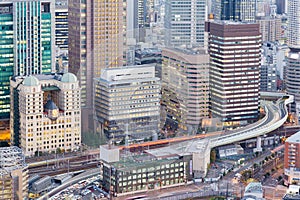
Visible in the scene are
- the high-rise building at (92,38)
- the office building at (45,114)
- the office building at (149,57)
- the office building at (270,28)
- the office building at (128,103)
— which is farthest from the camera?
the office building at (270,28)

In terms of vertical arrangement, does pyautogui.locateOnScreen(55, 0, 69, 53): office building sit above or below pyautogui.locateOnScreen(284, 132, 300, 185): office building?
above

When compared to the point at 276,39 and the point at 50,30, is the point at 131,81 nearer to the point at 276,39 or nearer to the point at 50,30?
the point at 50,30

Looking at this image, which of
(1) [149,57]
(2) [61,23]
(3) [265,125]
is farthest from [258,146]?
(2) [61,23]

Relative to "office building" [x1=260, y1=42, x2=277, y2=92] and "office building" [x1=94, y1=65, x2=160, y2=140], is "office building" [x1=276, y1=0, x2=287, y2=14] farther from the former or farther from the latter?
"office building" [x1=94, y1=65, x2=160, y2=140]

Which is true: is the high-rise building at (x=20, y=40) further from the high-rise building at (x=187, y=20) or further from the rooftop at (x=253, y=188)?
the rooftop at (x=253, y=188)

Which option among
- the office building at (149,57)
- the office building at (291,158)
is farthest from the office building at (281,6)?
the office building at (291,158)

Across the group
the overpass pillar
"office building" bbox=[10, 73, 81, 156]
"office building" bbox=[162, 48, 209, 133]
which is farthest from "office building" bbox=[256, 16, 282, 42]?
"office building" bbox=[10, 73, 81, 156]
